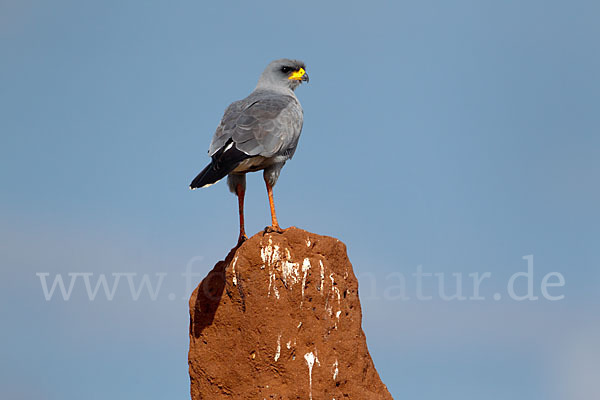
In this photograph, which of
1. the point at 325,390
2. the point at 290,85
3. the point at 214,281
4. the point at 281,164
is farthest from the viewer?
the point at 290,85

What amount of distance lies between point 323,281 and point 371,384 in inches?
64.9

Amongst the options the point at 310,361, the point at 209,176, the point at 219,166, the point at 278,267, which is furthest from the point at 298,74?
the point at 310,361

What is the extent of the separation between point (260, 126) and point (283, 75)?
2118 mm

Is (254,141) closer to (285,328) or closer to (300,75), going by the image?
(300,75)

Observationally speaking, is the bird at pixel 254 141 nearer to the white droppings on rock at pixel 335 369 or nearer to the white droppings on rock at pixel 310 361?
the white droppings on rock at pixel 310 361

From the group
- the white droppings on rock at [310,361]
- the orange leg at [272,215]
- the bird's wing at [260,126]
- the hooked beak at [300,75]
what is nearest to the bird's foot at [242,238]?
the orange leg at [272,215]

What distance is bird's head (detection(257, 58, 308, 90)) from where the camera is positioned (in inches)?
500

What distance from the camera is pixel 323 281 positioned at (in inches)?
390

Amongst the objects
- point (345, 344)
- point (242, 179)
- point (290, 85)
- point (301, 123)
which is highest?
point (290, 85)

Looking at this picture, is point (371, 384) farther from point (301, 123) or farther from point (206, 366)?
point (301, 123)

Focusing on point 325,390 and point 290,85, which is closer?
point 325,390

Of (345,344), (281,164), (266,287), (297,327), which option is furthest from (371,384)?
(281,164)

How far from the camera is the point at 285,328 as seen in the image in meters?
9.71

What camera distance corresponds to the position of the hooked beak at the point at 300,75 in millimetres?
12820
